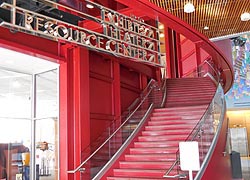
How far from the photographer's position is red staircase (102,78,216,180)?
23.9 feet

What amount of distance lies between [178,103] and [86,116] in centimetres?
457

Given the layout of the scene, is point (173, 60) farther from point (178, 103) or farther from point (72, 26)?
point (72, 26)

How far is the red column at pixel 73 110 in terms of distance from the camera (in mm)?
7164

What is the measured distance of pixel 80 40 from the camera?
4414 millimetres

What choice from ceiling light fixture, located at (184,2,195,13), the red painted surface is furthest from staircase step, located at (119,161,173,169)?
ceiling light fixture, located at (184,2,195,13)

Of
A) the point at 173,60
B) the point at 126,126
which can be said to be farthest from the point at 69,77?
the point at 173,60

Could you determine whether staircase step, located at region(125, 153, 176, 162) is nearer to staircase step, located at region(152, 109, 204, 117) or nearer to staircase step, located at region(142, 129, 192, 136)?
staircase step, located at region(142, 129, 192, 136)

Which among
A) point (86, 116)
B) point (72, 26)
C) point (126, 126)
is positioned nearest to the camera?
point (72, 26)

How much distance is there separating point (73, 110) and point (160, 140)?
2628 millimetres

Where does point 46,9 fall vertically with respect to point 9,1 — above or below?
above

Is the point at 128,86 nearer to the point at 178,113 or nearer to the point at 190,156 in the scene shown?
the point at 178,113

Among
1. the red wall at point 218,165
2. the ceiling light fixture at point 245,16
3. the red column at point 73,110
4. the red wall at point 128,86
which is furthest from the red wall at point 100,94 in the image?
the ceiling light fixture at point 245,16

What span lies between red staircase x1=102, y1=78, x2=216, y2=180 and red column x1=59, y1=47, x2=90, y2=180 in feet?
3.53

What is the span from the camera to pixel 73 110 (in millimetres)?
7434
